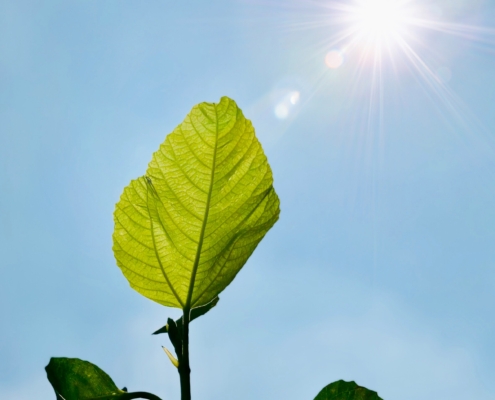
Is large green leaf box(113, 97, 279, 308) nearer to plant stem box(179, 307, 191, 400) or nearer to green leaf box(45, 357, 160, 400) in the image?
plant stem box(179, 307, 191, 400)

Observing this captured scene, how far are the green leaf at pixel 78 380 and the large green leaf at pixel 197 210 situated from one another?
0.92ft

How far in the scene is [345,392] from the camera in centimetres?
140

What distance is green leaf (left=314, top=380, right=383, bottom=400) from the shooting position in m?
1.39

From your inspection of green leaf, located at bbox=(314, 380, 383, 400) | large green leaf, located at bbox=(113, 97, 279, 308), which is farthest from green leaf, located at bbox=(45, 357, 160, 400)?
green leaf, located at bbox=(314, 380, 383, 400)

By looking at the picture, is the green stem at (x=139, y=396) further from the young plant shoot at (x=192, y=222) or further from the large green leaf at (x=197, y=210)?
the large green leaf at (x=197, y=210)

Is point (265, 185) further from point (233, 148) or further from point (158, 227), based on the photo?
point (158, 227)

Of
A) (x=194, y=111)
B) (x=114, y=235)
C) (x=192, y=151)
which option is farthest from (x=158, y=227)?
(x=194, y=111)

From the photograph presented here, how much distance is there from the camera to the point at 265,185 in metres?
1.42

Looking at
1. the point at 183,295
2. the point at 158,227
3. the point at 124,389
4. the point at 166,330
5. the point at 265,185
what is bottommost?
the point at 124,389

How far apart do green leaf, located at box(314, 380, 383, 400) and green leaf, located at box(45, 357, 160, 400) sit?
1.82ft

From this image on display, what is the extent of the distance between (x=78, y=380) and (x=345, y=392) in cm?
74

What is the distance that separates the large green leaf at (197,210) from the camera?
1.38m

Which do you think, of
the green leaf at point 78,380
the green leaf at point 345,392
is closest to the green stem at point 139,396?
the green leaf at point 78,380

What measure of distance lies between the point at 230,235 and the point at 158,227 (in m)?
0.23
